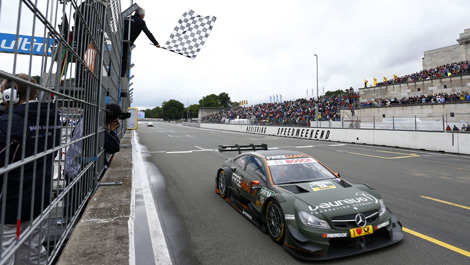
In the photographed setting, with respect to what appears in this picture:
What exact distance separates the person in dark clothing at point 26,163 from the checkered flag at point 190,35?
5079 millimetres

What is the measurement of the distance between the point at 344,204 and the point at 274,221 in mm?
942

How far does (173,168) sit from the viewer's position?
28.2 ft

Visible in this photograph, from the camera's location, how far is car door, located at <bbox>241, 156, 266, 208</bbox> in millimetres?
4137

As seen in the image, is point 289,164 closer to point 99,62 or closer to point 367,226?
point 367,226

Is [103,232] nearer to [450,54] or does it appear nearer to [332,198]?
[332,198]

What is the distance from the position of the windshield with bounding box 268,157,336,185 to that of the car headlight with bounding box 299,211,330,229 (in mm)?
877

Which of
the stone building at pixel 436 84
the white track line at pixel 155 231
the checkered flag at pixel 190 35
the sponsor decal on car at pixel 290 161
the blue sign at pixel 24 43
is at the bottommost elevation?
the white track line at pixel 155 231

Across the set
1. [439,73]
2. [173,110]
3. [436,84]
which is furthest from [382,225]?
[173,110]

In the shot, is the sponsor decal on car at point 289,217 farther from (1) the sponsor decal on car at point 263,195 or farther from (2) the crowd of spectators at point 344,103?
(2) the crowd of spectators at point 344,103

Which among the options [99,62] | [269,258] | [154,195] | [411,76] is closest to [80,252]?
[269,258]

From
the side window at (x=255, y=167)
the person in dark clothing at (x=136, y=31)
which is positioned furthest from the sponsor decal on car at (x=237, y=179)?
the person in dark clothing at (x=136, y=31)

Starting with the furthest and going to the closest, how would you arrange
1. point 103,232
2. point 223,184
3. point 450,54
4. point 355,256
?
point 450,54, point 223,184, point 355,256, point 103,232

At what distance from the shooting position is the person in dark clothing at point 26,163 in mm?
1699

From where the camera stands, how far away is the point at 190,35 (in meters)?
6.81
